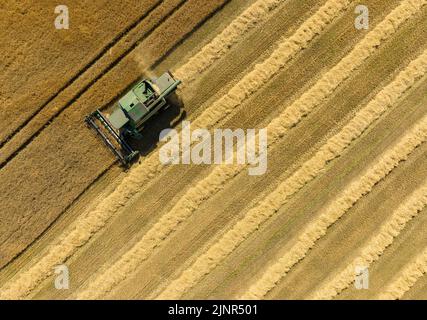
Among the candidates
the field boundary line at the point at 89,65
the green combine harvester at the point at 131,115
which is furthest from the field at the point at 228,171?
the green combine harvester at the point at 131,115

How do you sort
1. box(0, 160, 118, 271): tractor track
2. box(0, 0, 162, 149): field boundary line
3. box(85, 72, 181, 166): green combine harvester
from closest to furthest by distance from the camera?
1. box(85, 72, 181, 166): green combine harvester
2. box(0, 0, 162, 149): field boundary line
3. box(0, 160, 118, 271): tractor track

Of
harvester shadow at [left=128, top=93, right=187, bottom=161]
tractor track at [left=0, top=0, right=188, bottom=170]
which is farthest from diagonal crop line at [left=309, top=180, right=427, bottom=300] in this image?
tractor track at [left=0, top=0, right=188, bottom=170]

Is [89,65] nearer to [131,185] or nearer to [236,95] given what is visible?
[131,185]

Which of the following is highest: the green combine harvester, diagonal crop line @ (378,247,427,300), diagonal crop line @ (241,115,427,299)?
the green combine harvester

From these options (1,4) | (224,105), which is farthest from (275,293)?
(1,4)

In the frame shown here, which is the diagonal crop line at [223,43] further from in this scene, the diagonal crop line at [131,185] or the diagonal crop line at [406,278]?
the diagonal crop line at [406,278]

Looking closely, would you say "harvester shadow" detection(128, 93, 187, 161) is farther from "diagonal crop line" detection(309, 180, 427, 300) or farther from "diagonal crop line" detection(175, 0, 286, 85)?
"diagonal crop line" detection(309, 180, 427, 300)

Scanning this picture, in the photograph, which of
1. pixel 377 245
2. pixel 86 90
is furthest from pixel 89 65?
pixel 377 245
